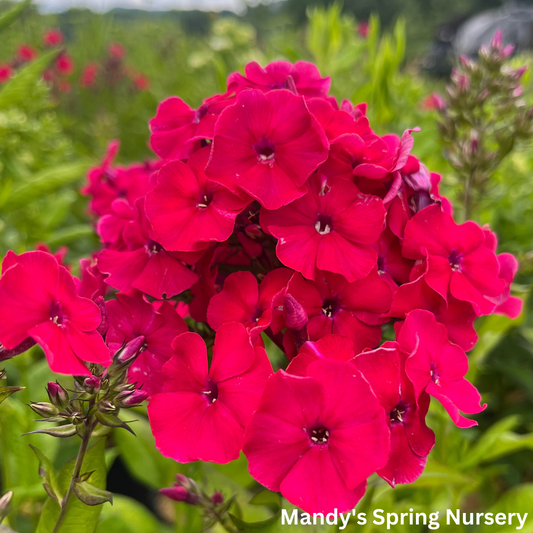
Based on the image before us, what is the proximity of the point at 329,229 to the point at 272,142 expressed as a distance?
127mm

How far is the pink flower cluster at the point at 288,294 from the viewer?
18.2 inches

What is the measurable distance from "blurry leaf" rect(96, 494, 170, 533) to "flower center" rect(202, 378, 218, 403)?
2.31 feet

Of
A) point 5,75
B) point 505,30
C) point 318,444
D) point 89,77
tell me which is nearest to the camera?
point 318,444

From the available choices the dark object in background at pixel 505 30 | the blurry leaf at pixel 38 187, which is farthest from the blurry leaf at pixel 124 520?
the dark object in background at pixel 505 30

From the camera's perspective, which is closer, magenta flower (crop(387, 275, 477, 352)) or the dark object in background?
magenta flower (crop(387, 275, 477, 352))

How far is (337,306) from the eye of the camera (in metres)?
0.59

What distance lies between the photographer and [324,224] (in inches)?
23.5

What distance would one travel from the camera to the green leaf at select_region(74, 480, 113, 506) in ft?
1.67

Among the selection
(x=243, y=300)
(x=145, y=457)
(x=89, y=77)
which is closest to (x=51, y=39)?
(x=89, y=77)

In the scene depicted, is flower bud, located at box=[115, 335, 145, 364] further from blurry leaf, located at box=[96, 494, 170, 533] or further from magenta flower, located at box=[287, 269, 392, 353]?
blurry leaf, located at box=[96, 494, 170, 533]

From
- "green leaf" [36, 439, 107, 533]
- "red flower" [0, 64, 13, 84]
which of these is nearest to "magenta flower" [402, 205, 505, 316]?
"green leaf" [36, 439, 107, 533]

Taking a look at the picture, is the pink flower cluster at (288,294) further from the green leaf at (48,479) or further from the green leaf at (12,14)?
the green leaf at (12,14)

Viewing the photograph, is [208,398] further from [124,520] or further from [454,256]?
[124,520]

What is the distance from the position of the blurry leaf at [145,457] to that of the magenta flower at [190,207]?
0.73m
